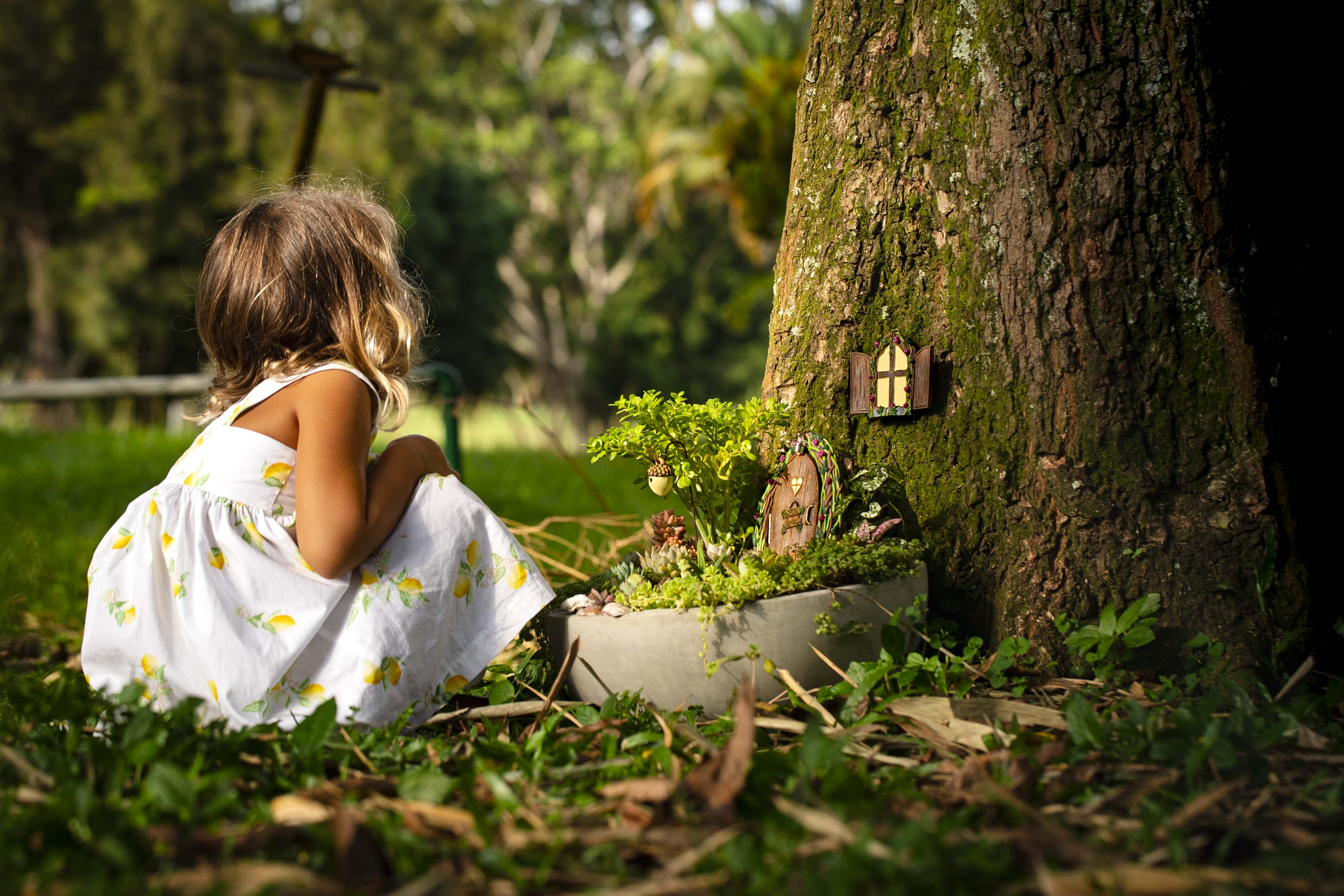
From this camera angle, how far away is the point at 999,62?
2.16 metres

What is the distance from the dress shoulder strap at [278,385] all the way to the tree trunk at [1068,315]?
1281 millimetres

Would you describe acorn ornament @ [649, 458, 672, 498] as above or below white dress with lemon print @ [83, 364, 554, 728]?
above

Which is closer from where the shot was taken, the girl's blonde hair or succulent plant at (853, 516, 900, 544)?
succulent plant at (853, 516, 900, 544)

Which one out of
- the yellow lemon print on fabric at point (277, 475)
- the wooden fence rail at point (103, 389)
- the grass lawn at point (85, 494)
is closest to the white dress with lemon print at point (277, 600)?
the yellow lemon print on fabric at point (277, 475)

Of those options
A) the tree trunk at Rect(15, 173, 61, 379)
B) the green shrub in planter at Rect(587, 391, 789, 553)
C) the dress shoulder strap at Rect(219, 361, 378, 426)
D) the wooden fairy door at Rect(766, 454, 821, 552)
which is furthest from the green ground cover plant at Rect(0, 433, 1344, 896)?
the tree trunk at Rect(15, 173, 61, 379)

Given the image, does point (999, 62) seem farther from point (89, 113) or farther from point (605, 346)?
point (605, 346)

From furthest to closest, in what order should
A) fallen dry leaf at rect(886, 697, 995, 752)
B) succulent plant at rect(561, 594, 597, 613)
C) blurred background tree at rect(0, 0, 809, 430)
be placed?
1. blurred background tree at rect(0, 0, 809, 430)
2. succulent plant at rect(561, 594, 597, 613)
3. fallen dry leaf at rect(886, 697, 995, 752)

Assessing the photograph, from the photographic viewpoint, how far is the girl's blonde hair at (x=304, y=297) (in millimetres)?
2275

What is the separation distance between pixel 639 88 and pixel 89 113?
632 inches

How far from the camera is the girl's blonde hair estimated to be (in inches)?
→ 89.6

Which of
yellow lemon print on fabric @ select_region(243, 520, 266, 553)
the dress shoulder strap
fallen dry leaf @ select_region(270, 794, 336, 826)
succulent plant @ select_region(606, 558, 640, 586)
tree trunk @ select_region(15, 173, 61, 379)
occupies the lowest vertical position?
fallen dry leaf @ select_region(270, 794, 336, 826)

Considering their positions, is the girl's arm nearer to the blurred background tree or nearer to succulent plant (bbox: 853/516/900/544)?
succulent plant (bbox: 853/516/900/544)

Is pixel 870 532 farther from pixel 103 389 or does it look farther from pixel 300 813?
pixel 103 389

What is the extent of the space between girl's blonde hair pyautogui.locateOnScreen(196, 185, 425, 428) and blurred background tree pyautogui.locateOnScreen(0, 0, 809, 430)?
9648 millimetres
